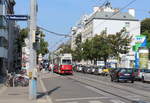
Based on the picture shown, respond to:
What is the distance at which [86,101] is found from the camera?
18.7 m

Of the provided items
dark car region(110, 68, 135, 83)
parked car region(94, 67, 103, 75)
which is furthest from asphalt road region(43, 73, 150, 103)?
parked car region(94, 67, 103, 75)

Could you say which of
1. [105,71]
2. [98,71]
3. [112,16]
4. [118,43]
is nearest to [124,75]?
[105,71]

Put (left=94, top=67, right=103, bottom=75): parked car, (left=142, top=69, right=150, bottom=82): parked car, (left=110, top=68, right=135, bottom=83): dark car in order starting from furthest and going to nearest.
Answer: (left=94, top=67, right=103, bottom=75): parked car, (left=142, top=69, right=150, bottom=82): parked car, (left=110, top=68, right=135, bottom=83): dark car

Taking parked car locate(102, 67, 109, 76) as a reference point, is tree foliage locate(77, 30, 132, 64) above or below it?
above

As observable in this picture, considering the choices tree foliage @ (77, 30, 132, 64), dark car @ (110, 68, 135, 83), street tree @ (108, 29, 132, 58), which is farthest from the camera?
tree foliage @ (77, 30, 132, 64)

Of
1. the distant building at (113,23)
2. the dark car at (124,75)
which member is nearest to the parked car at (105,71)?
the dark car at (124,75)

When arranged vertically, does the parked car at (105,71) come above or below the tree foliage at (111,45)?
below

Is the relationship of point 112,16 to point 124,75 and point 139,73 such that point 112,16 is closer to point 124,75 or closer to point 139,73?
point 139,73

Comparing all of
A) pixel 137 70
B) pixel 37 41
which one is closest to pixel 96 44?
pixel 137 70

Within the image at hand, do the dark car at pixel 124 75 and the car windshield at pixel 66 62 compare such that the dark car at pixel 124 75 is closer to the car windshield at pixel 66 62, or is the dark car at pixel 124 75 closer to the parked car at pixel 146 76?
the parked car at pixel 146 76

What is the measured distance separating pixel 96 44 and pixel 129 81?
142ft

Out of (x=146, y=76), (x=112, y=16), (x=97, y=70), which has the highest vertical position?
(x=112, y=16)

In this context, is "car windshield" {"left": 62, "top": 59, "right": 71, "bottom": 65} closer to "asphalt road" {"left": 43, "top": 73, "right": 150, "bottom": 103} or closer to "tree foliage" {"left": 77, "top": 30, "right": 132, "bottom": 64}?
"tree foliage" {"left": 77, "top": 30, "right": 132, "bottom": 64}

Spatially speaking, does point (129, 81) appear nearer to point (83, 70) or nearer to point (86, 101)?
point (86, 101)
